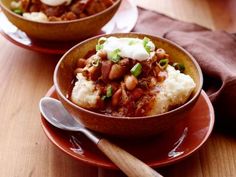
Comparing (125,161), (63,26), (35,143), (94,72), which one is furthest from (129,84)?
(63,26)

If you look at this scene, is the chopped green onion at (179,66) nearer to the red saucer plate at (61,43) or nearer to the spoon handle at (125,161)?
the spoon handle at (125,161)

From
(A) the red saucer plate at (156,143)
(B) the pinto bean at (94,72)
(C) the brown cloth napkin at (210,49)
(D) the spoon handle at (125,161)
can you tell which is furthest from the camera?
(C) the brown cloth napkin at (210,49)

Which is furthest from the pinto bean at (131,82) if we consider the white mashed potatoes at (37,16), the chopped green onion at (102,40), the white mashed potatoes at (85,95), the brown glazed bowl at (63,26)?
the white mashed potatoes at (37,16)

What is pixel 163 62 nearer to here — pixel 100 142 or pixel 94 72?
pixel 94 72

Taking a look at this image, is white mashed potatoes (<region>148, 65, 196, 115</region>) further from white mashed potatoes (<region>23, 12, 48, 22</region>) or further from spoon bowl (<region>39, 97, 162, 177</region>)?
white mashed potatoes (<region>23, 12, 48, 22</region>)

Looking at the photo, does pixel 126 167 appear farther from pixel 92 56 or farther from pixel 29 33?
pixel 29 33

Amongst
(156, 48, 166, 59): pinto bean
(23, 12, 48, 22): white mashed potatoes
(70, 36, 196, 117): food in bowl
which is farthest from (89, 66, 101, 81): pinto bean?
(23, 12, 48, 22): white mashed potatoes

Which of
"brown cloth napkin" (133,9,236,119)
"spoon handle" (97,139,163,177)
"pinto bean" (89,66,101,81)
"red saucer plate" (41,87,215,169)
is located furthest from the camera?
"brown cloth napkin" (133,9,236,119)
